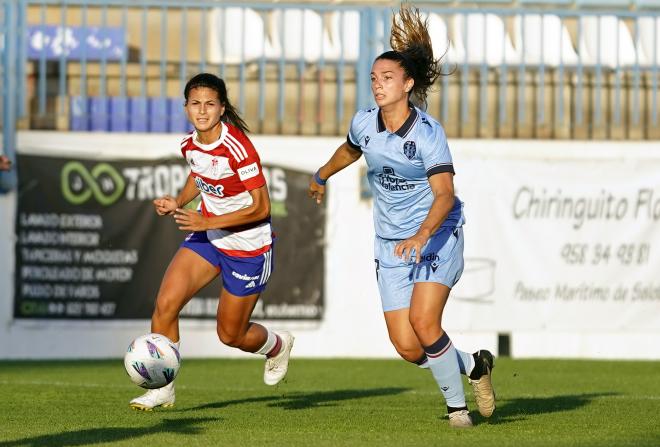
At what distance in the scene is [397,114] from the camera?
25.3 feet

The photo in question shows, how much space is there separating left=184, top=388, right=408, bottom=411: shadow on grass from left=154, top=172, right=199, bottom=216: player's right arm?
54.3 inches

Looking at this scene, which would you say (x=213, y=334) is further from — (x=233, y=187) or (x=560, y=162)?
(x=233, y=187)

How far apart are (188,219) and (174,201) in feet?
0.45

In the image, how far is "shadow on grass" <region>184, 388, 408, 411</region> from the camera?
9312mm

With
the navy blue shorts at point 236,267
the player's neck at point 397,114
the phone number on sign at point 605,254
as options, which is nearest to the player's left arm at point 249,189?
the navy blue shorts at point 236,267

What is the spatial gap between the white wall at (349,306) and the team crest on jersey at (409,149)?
7.00m

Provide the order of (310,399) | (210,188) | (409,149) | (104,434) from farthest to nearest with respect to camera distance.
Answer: (310,399)
(210,188)
(409,149)
(104,434)

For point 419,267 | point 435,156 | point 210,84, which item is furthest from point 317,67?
point 435,156

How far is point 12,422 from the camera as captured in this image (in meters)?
7.92

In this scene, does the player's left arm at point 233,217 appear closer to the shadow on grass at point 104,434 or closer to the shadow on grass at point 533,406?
the shadow on grass at point 104,434

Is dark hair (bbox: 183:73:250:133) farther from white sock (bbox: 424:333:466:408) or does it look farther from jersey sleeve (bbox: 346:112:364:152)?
white sock (bbox: 424:333:466:408)

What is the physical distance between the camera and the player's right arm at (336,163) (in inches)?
323

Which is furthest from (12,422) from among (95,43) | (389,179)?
(95,43)

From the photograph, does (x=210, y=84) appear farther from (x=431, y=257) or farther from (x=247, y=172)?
(x=431, y=257)
